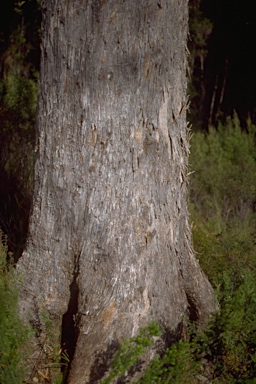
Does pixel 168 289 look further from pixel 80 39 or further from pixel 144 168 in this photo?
pixel 80 39

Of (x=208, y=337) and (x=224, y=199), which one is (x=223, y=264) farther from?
(x=224, y=199)

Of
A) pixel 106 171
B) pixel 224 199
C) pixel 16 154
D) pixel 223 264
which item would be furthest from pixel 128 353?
pixel 224 199

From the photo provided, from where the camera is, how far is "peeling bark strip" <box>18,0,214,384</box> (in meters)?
3.22

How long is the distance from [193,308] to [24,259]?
1.27 m

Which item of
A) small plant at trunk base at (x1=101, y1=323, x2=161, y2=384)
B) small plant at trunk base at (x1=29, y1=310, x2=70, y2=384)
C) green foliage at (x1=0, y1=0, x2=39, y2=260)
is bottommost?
small plant at trunk base at (x1=29, y1=310, x2=70, y2=384)

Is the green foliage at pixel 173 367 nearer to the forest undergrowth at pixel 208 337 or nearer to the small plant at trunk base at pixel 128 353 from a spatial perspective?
the forest undergrowth at pixel 208 337

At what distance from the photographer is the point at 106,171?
329cm

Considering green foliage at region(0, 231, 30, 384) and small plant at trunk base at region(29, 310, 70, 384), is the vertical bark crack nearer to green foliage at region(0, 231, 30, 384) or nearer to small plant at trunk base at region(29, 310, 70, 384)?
small plant at trunk base at region(29, 310, 70, 384)

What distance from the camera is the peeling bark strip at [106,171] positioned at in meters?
3.22

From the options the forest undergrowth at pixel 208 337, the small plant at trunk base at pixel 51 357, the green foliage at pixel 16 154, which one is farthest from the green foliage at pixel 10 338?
the green foliage at pixel 16 154

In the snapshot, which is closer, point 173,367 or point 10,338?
point 10,338

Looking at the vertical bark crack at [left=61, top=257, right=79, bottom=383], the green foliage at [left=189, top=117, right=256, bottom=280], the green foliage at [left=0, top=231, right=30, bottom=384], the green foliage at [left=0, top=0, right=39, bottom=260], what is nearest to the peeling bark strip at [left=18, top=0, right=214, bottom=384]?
the vertical bark crack at [left=61, top=257, right=79, bottom=383]

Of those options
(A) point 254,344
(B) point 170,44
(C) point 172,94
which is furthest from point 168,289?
(B) point 170,44

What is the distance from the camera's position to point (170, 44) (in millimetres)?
3344
